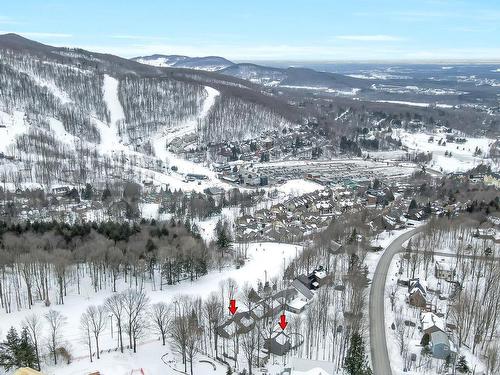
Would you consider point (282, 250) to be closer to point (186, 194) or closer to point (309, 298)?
point (309, 298)

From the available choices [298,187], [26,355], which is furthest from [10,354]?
[298,187]

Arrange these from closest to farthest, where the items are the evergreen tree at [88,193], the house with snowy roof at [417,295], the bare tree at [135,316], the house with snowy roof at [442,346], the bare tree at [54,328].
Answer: the bare tree at [54,328] < the bare tree at [135,316] < the house with snowy roof at [442,346] < the house with snowy roof at [417,295] < the evergreen tree at [88,193]

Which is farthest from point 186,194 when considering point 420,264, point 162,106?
point 162,106

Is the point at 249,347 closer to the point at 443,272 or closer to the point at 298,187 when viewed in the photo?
the point at 443,272

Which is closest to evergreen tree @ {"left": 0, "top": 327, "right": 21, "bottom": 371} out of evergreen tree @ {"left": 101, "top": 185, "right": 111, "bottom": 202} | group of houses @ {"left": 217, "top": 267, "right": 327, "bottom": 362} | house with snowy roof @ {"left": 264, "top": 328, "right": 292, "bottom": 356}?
group of houses @ {"left": 217, "top": 267, "right": 327, "bottom": 362}

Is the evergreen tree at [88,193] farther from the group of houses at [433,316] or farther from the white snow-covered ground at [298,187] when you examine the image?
the group of houses at [433,316]

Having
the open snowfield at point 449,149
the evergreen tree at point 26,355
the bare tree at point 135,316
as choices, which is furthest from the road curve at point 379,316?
the open snowfield at point 449,149

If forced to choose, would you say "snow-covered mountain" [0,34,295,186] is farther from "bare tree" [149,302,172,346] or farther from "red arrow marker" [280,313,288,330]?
"red arrow marker" [280,313,288,330]
